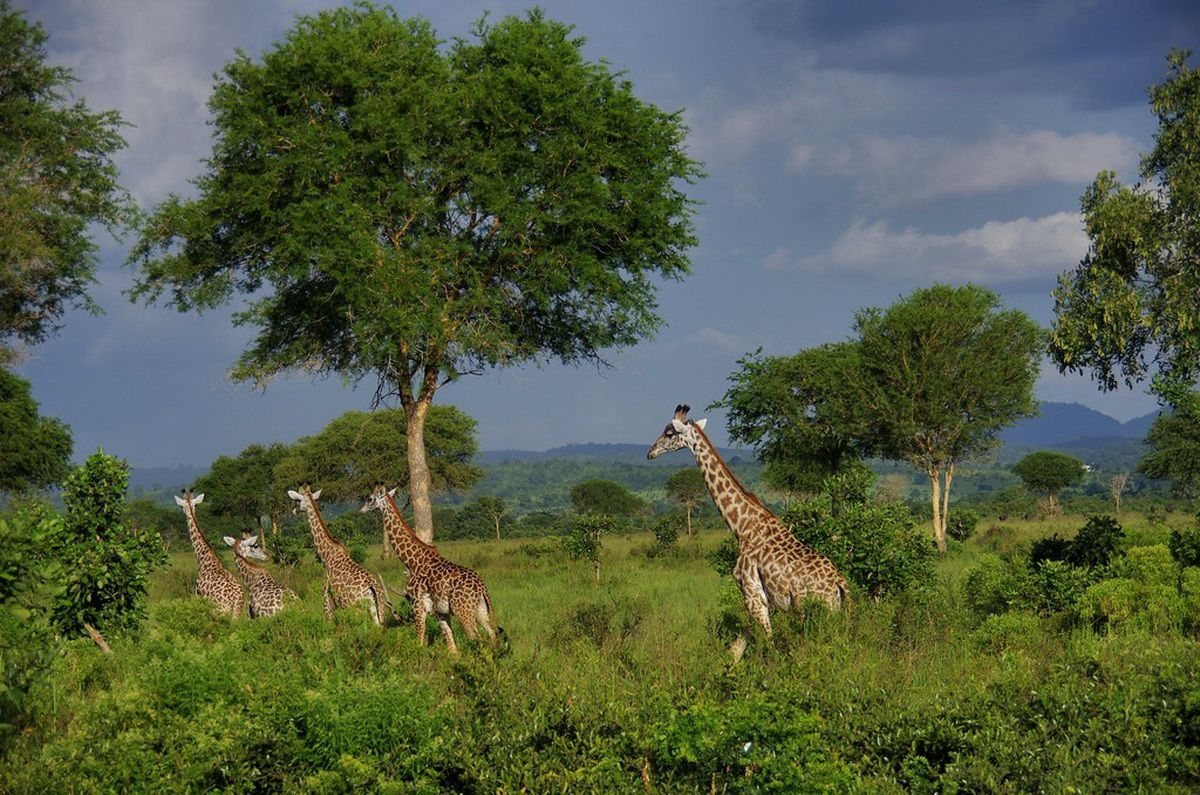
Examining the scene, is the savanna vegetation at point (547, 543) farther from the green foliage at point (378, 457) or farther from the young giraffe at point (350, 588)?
the green foliage at point (378, 457)

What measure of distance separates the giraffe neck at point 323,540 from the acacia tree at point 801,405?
22488 mm

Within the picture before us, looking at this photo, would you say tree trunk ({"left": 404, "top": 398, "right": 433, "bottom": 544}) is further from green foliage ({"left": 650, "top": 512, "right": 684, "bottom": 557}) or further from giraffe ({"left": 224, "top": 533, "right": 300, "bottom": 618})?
green foliage ({"left": 650, "top": 512, "right": 684, "bottom": 557})

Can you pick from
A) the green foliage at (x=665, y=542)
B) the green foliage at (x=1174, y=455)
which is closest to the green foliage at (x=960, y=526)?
the green foliage at (x=665, y=542)

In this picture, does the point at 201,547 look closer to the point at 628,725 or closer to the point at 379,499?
the point at 379,499

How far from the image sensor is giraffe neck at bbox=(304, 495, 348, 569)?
51.0ft

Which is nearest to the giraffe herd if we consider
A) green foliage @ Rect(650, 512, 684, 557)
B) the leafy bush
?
the leafy bush

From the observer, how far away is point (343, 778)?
25.5 ft

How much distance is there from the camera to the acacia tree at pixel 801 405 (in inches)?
1458

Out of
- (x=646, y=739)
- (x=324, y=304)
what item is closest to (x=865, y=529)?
(x=646, y=739)

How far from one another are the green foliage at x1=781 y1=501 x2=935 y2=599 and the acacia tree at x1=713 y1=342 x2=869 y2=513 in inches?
815

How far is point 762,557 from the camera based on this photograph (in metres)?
12.8

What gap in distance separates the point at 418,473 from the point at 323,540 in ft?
24.2

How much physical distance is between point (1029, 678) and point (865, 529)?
6189mm

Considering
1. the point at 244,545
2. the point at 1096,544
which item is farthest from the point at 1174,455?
the point at 244,545
